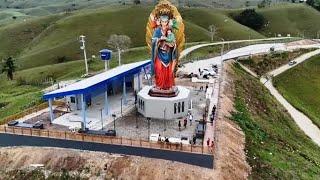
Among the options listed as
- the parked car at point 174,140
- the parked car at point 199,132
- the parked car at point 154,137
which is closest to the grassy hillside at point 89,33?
the parked car at point 199,132

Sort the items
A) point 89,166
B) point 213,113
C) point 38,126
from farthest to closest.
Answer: point 213,113 → point 38,126 → point 89,166

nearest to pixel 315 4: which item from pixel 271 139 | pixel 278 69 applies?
pixel 278 69

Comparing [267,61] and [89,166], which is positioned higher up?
[89,166]

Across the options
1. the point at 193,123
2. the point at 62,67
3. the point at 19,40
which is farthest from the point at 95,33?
the point at 193,123

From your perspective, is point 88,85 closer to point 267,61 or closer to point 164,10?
point 164,10

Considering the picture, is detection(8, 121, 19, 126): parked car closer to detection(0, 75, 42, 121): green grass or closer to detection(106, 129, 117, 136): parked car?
detection(106, 129, 117, 136): parked car

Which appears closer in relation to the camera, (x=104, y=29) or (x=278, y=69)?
(x=278, y=69)

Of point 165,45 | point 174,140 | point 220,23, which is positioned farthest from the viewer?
point 220,23
